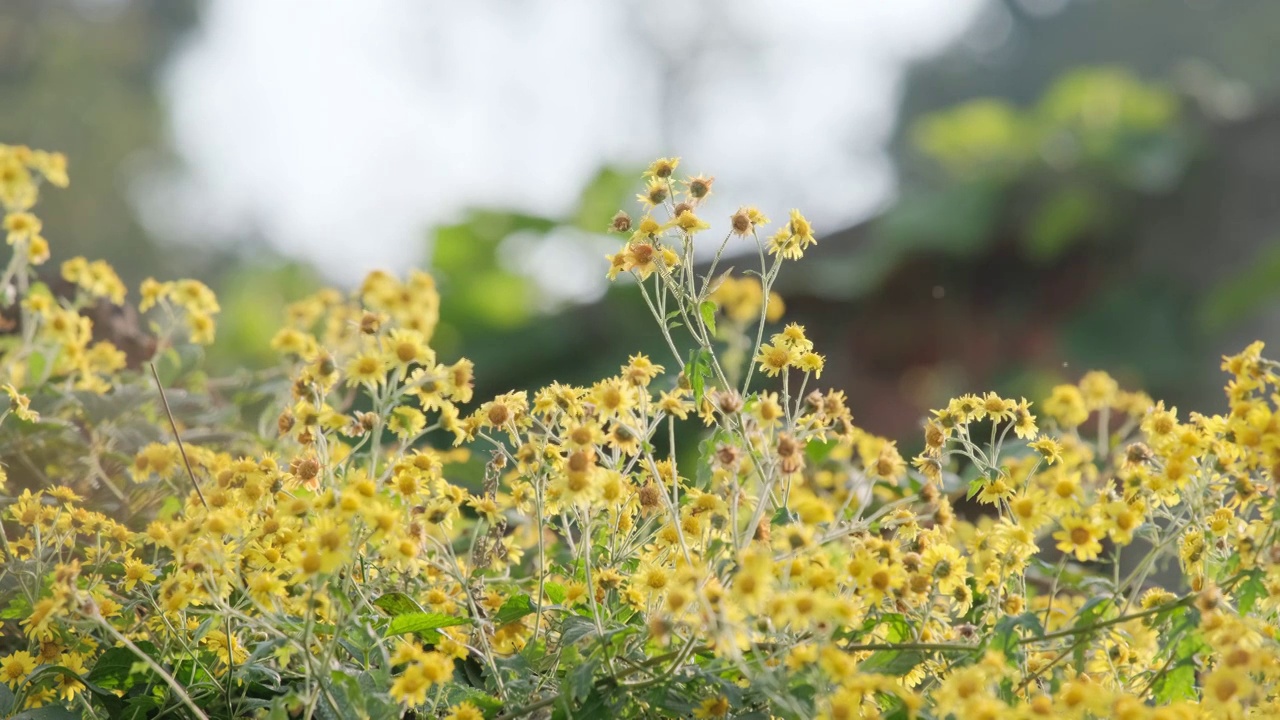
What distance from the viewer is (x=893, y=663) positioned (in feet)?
2.82

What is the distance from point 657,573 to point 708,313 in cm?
22

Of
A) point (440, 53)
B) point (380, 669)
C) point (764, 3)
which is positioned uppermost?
point (764, 3)

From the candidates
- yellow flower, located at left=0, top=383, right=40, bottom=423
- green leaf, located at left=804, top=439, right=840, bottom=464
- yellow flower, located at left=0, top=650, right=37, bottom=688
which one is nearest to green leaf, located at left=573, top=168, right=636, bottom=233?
green leaf, located at left=804, top=439, right=840, bottom=464

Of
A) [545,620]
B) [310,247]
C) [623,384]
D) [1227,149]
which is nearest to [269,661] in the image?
[545,620]

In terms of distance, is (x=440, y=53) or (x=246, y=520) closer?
(x=246, y=520)

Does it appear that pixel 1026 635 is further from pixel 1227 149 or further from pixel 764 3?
pixel 764 3

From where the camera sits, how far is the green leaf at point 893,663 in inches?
33.7

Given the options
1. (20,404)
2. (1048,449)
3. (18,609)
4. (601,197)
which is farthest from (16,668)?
(601,197)

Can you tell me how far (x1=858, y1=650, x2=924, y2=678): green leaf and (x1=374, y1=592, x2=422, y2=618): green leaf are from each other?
1.26ft

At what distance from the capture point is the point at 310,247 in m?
13.0

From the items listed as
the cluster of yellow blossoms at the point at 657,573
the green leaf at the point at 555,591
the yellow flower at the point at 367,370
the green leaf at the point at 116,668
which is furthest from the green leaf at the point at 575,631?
the green leaf at the point at 116,668

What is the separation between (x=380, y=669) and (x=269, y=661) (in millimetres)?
109

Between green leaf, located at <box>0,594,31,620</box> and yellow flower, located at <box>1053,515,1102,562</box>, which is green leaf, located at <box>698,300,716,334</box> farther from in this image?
green leaf, located at <box>0,594,31,620</box>

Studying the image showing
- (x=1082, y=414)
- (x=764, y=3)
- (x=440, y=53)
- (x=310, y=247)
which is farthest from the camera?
(x=764, y=3)
